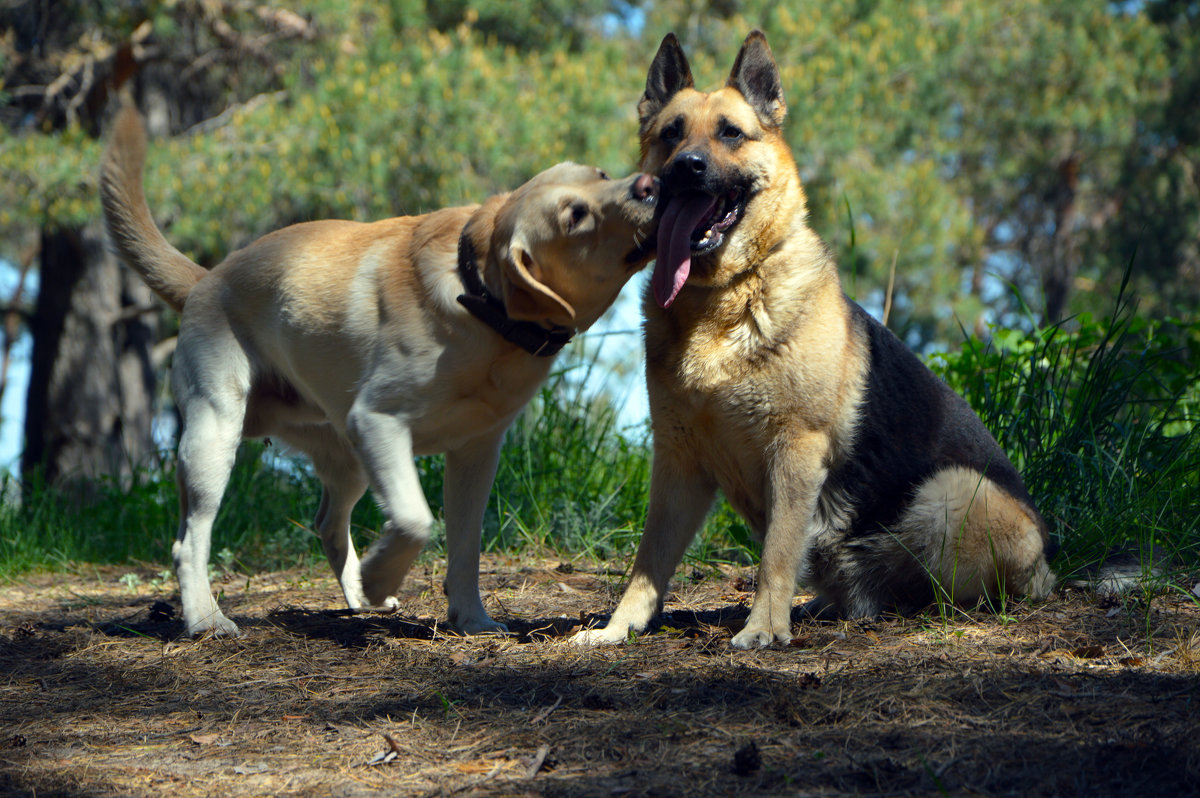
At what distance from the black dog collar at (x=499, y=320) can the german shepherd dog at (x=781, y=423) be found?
40cm

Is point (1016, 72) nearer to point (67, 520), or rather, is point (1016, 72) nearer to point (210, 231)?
point (210, 231)

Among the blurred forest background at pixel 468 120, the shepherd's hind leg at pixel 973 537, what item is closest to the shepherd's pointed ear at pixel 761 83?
the shepherd's hind leg at pixel 973 537

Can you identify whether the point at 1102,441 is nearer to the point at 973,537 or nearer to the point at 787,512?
the point at 973,537

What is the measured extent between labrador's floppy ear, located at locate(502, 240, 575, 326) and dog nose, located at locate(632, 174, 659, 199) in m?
0.40

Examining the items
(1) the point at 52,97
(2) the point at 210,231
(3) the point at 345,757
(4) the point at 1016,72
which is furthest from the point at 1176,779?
(4) the point at 1016,72

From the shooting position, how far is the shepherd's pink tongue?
3209mm

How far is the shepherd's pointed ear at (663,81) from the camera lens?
12.3 feet

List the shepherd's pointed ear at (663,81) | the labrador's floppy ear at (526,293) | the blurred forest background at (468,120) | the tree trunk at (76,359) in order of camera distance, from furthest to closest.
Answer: the tree trunk at (76,359)
the blurred forest background at (468,120)
the shepherd's pointed ear at (663,81)
the labrador's floppy ear at (526,293)

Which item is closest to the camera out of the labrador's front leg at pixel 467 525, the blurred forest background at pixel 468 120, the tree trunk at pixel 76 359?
the labrador's front leg at pixel 467 525

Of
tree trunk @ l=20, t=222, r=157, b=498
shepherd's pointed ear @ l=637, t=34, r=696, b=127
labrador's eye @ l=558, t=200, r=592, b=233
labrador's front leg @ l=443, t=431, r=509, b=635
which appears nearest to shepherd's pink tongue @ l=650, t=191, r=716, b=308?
labrador's eye @ l=558, t=200, r=592, b=233

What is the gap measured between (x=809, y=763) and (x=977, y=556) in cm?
156

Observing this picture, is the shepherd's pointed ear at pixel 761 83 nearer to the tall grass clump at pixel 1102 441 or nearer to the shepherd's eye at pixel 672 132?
the shepherd's eye at pixel 672 132

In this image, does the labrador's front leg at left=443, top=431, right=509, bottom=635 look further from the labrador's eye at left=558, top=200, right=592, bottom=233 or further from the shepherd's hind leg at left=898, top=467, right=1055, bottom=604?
the shepherd's hind leg at left=898, top=467, right=1055, bottom=604

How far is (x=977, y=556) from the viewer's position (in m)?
3.38
